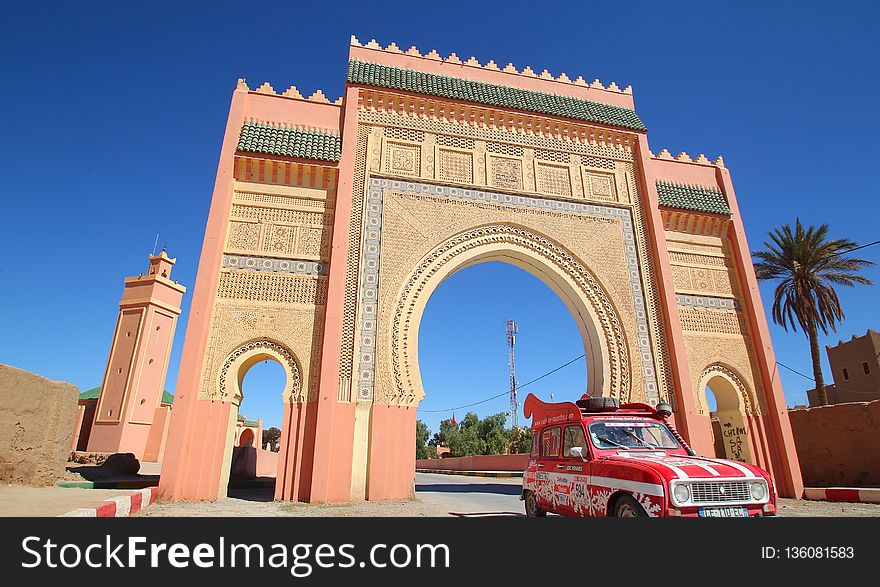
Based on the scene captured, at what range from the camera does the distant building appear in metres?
23.9

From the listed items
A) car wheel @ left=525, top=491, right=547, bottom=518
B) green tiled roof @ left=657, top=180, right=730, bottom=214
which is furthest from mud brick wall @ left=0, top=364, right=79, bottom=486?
green tiled roof @ left=657, top=180, right=730, bottom=214

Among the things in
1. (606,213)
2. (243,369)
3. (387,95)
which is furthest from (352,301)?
(606,213)

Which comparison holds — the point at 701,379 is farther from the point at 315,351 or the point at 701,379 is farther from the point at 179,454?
the point at 179,454

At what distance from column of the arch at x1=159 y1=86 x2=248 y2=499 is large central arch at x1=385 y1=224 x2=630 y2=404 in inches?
144

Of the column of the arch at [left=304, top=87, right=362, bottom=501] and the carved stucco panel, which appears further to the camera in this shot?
the carved stucco panel

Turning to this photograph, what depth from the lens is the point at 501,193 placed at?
1159 centimetres

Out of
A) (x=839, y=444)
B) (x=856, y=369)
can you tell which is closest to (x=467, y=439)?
(x=856, y=369)

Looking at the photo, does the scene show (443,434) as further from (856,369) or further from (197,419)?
(197,419)

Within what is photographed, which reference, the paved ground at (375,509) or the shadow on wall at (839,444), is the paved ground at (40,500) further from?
the shadow on wall at (839,444)

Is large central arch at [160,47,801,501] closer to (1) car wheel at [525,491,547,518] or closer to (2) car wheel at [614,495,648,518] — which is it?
(1) car wheel at [525,491,547,518]

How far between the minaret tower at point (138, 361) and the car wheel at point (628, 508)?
22488 mm

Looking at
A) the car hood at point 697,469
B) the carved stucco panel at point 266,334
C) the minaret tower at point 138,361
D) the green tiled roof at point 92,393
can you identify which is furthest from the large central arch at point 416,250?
the green tiled roof at point 92,393

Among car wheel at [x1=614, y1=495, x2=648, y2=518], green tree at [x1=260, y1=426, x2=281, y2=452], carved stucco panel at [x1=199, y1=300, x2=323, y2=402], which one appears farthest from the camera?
green tree at [x1=260, y1=426, x2=281, y2=452]

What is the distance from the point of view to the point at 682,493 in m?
3.74
